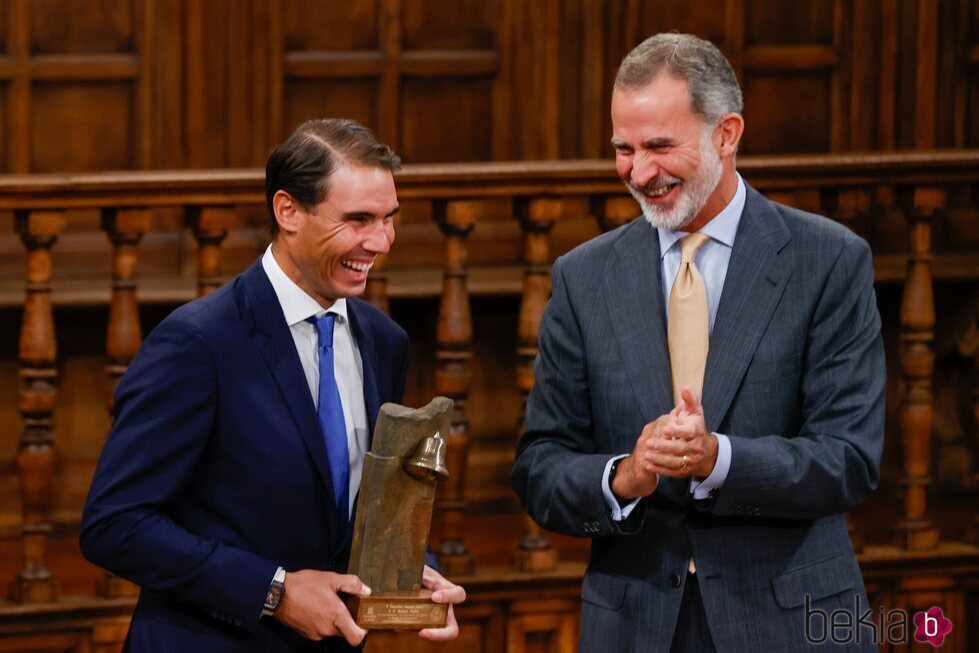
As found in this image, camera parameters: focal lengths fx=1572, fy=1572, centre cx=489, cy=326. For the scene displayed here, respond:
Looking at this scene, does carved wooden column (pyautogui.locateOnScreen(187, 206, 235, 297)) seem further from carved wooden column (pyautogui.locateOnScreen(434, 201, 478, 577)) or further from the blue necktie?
the blue necktie

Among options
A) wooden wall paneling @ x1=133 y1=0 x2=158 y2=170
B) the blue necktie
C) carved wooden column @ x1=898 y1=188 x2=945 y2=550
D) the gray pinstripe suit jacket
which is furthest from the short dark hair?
wooden wall paneling @ x1=133 y1=0 x2=158 y2=170

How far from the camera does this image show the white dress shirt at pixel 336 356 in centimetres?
261

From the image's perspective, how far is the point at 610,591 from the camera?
2.77 meters

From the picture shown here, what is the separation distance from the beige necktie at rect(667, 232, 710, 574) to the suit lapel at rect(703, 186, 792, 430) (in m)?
0.02

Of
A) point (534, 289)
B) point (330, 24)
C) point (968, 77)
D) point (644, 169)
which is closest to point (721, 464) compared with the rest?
point (644, 169)

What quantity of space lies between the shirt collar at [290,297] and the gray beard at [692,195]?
0.59 m

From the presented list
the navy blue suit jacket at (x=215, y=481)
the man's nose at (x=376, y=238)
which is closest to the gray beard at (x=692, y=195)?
the man's nose at (x=376, y=238)

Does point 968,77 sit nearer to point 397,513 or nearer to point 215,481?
point 397,513

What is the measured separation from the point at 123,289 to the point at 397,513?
6.03 feet

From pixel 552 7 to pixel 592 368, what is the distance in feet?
9.95

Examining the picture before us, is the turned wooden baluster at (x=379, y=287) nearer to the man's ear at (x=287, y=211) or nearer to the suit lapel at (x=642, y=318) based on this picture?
the suit lapel at (x=642, y=318)

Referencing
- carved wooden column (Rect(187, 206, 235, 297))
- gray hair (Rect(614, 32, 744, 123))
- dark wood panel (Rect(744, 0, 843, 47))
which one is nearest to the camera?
gray hair (Rect(614, 32, 744, 123))

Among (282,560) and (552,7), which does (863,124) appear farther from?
(282,560)

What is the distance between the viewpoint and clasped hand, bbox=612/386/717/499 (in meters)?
2.47
